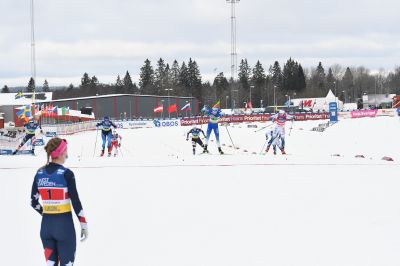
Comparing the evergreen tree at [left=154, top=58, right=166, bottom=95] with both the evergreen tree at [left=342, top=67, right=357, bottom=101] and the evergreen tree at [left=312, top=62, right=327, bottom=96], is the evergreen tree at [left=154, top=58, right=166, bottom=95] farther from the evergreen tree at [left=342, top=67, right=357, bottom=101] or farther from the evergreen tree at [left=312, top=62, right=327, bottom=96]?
the evergreen tree at [left=342, top=67, right=357, bottom=101]

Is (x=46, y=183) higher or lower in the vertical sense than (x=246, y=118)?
higher

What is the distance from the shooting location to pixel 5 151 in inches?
1117

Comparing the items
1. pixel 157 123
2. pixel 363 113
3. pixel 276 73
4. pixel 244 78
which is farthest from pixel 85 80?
pixel 363 113

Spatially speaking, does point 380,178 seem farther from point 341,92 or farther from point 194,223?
point 341,92

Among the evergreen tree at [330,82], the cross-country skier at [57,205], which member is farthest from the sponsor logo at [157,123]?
the evergreen tree at [330,82]

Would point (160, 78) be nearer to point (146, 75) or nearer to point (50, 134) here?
point (146, 75)

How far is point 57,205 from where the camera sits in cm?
631

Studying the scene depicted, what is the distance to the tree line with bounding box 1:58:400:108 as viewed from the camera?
6004 inches

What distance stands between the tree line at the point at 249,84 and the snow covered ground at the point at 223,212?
4937 inches

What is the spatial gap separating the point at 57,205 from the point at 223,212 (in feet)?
17.0

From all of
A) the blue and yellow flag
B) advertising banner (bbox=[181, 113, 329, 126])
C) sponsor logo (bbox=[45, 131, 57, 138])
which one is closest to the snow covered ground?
sponsor logo (bbox=[45, 131, 57, 138])

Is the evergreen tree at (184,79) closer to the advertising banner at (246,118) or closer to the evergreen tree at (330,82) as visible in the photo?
the evergreen tree at (330,82)

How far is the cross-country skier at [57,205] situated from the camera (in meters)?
6.24

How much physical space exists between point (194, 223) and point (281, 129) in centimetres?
1581
